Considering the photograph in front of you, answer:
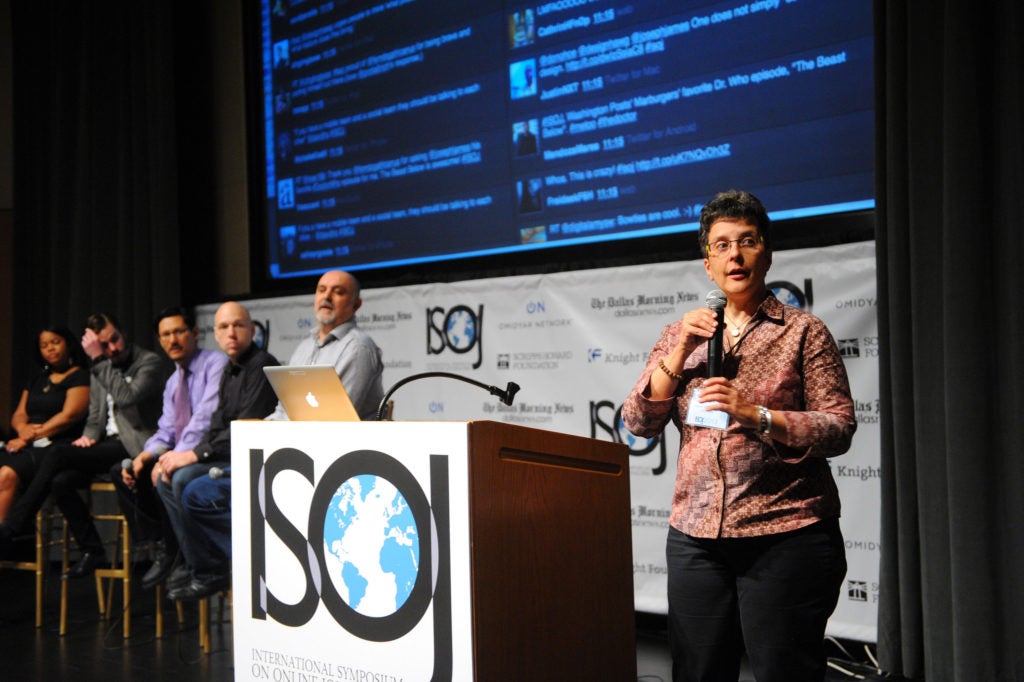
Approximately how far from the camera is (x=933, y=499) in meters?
3.28

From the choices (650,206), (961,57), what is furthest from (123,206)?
(961,57)

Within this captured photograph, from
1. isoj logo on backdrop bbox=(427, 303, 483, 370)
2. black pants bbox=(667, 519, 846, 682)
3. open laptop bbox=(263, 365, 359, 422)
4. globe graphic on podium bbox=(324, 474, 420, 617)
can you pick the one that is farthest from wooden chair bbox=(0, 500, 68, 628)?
black pants bbox=(667, 519, 846, 682)

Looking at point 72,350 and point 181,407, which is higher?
point 72,350

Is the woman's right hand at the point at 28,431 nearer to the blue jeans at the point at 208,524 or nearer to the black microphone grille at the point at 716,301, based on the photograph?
the blue jeans at the point at 208,524

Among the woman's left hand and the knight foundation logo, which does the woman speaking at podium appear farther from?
the knight foundation logo

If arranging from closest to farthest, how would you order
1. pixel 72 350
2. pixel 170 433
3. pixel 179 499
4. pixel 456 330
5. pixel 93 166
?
1. pixel 179 499
2. pixel 170 433
3. pixel 456 330
4. pixel 72 350
5. pixel 93 166

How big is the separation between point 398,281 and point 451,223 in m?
0.42

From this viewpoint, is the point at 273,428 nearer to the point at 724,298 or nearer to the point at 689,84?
the point at 724,298

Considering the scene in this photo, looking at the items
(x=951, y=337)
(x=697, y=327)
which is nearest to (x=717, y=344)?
(x=697, y=327)

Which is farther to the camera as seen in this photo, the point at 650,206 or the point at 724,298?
the point at 650,206

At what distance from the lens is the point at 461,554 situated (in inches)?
79.5

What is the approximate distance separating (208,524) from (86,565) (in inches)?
48.1

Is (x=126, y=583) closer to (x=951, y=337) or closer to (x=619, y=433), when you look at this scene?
(x=619, y=433)

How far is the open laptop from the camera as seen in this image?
2.73m
